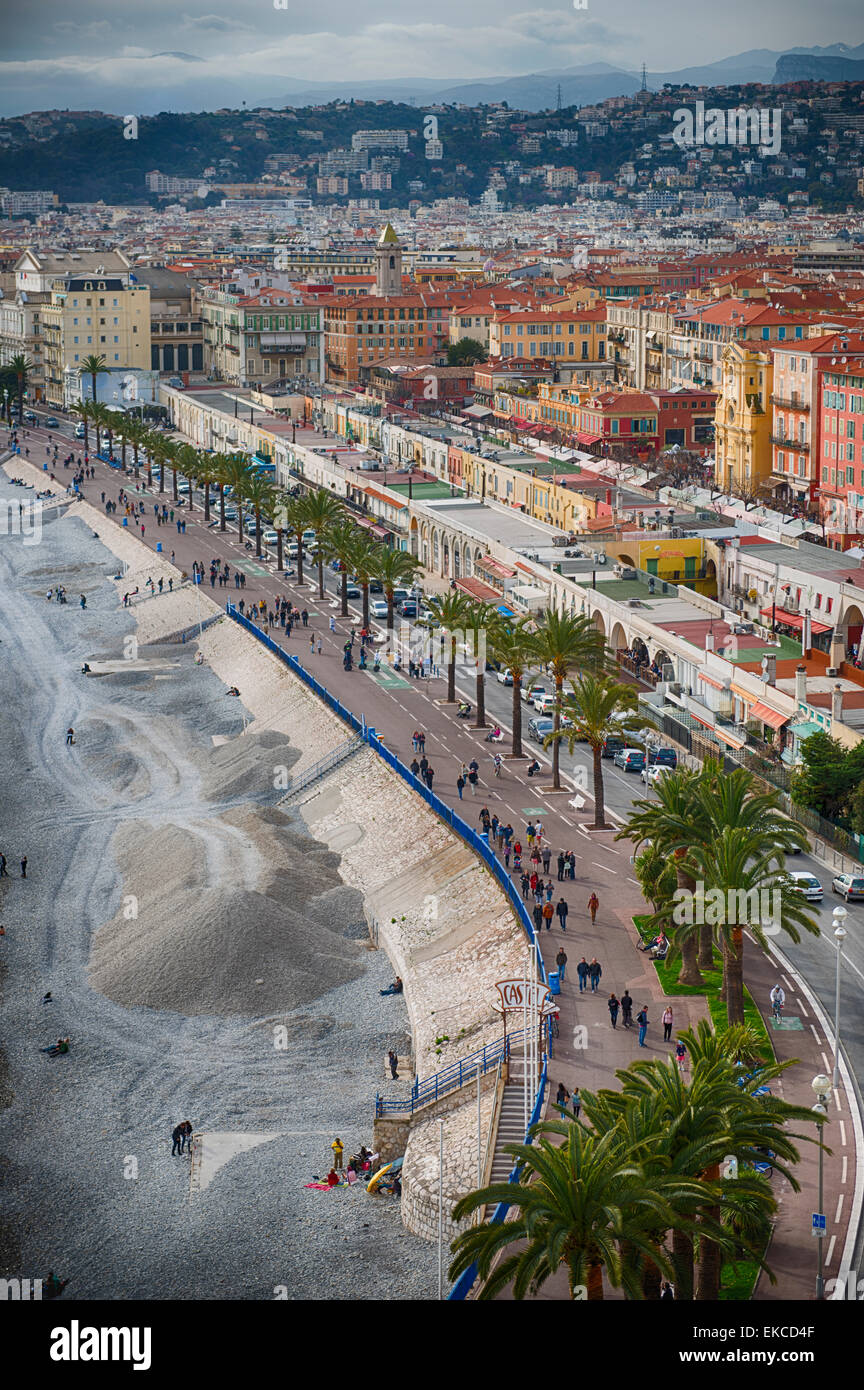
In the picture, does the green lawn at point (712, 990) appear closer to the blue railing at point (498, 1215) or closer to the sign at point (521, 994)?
the sign at point (521, 994)

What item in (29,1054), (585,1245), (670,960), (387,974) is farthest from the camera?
(387,974)

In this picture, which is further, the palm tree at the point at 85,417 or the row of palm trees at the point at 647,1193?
the palm tree at the point at 85,417

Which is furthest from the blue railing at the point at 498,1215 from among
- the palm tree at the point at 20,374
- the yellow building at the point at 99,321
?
the yellow building at the point at 99,321

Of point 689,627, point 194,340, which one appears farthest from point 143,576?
point 194,340

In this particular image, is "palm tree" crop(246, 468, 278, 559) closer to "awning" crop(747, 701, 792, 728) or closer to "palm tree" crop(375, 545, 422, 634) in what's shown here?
"palm tree" crop(375, 545, 422, 634)

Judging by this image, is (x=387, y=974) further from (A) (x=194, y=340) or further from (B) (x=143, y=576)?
(A) (x=194, y=340)

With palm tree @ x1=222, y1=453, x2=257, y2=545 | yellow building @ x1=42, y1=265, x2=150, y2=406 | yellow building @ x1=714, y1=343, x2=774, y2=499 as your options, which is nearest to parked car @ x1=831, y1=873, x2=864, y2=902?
yellow building @ x1=714, y1=343, x2=774, y2=499
